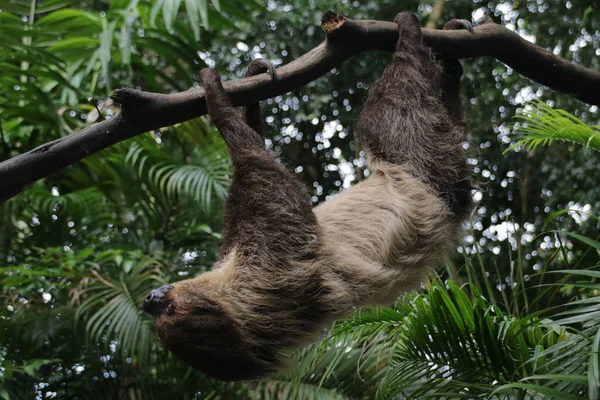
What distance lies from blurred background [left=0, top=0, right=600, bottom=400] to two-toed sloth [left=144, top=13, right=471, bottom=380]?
279 mm

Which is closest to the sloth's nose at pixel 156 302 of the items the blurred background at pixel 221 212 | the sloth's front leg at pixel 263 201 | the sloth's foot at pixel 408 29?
the sloth's front leg at pixel 263 201

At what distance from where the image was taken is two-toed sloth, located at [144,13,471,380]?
3.52m

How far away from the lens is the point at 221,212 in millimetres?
6516

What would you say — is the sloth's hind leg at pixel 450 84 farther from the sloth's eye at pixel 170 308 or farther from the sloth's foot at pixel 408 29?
the sloth's eye at pixel 170 308

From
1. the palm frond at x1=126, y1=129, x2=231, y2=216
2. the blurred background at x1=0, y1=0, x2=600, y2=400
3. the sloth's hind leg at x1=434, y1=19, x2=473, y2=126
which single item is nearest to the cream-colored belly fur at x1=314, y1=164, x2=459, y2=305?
the blurred background at x1=0, y1=0, x2=600, y2=400

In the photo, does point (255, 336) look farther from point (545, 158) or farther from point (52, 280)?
point (545, 158)

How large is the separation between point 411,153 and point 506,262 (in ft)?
14.1

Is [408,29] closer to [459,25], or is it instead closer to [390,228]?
[459,25]

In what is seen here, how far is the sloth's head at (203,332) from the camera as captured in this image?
3.44 meters

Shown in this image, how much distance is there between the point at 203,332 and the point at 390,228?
1.30 m

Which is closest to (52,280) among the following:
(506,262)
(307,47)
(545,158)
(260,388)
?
(260,388)

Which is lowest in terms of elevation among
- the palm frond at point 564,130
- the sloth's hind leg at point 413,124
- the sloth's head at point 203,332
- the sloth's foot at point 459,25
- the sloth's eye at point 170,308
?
the sloth's head at point 203,332

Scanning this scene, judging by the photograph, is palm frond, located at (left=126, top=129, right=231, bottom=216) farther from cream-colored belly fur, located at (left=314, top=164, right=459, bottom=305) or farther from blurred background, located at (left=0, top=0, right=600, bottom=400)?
cream-colored belly fur, located at (left=314, top=164, right=459, bottom=305)

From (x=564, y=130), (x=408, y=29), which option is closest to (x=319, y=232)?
(x=408, y=29)
